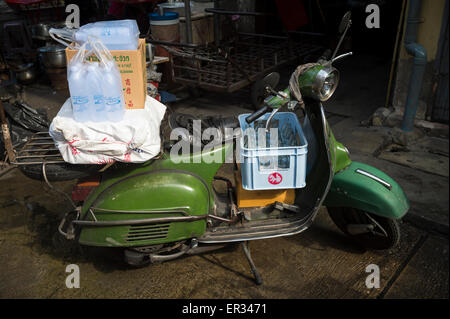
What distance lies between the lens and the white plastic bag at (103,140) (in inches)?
77.2

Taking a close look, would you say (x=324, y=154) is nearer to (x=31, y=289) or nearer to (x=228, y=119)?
(x=228, y=119)

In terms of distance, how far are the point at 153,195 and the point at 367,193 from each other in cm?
138

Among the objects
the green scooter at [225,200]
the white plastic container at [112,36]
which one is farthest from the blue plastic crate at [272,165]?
the white plastic container at [112,36]

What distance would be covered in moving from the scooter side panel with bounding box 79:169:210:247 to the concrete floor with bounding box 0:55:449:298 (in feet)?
1.48

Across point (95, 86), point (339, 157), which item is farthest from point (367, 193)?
point (95, 86)

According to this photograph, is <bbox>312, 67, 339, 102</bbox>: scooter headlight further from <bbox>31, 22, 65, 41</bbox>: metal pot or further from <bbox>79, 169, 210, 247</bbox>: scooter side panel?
<bbox>31, 22, 65, 41</bbox>: metal pot

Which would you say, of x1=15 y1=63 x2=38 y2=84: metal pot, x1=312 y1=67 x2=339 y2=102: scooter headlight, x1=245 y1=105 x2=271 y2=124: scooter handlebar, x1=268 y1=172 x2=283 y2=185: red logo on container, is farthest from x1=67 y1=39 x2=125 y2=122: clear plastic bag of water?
x1=15 y1=63 x2=38 y2=84: metal pot

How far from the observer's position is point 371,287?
2.43 meters

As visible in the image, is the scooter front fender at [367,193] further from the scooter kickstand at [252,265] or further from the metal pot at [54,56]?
the metal pot at [54,56]

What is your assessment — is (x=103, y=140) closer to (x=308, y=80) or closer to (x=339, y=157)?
(x=308, y=80)

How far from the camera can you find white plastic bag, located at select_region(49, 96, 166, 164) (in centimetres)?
196
